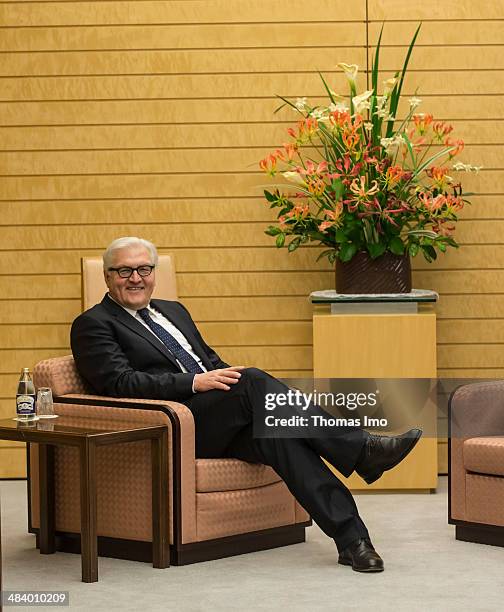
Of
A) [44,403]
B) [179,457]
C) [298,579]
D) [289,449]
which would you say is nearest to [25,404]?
[44,403]

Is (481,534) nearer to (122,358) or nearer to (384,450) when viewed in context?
(384,450)

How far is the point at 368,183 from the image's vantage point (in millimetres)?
4789

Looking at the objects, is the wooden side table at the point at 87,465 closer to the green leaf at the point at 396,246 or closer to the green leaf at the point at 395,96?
the green leaf at the point at 396,246

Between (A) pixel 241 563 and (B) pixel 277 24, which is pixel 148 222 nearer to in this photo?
(B) pixel 277 24

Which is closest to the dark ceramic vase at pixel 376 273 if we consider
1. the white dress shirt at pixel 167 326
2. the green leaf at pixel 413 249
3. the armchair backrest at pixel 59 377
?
the green leaf at pixel 413 249

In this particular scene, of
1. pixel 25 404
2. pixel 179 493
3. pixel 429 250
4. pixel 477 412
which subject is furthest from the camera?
pixel 429 250

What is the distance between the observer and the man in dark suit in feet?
12.0

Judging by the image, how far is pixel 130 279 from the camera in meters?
4.18

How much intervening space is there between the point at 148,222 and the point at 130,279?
1173 mm

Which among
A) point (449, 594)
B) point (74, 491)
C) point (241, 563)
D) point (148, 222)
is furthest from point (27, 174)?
point (449, 594)

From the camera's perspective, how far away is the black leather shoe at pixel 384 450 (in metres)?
3.73

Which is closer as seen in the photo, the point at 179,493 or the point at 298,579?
the point at 298,579

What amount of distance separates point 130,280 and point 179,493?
87 cm

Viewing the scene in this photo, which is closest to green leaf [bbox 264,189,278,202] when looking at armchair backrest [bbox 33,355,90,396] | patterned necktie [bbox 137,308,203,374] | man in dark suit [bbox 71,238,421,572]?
man in dark suit [bbox 71,238,421,572]
